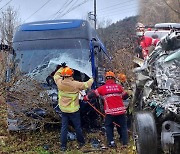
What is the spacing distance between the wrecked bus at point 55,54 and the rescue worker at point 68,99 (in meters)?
0.54

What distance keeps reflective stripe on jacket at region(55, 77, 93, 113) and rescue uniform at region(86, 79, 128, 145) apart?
258 millimetres

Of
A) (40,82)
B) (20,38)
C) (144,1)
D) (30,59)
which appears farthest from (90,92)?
(144,1)

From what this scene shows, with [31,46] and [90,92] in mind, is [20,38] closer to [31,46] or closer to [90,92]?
[31,46]

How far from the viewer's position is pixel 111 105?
7238 millimetres

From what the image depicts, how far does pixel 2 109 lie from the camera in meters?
8.33

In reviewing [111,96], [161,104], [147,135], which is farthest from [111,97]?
[147,135]

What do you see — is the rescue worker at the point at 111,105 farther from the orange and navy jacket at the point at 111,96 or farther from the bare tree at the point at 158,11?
the bare tree at the point at 158,11

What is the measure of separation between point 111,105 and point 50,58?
1923 mm

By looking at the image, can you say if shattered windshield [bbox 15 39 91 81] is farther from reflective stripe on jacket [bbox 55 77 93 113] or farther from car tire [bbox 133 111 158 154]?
car tire [bbox 133 111 158 154]

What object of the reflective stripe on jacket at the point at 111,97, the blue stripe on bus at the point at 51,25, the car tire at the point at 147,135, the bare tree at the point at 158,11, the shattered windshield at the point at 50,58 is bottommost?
the car tire at the point at 147,135

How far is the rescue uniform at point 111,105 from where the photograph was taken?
723cm

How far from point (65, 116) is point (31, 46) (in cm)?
200

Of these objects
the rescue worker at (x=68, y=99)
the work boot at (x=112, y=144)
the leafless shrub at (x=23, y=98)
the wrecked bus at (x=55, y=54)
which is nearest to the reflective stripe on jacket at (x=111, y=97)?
the rescue worker at (x=68, y=99)

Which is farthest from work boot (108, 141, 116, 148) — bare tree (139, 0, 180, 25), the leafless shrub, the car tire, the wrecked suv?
bare tree (139, 0, 180, 25)
